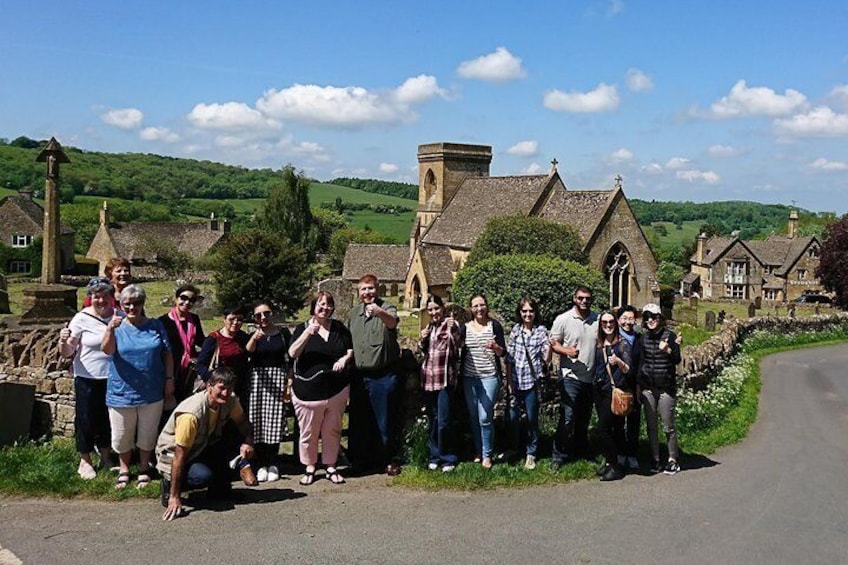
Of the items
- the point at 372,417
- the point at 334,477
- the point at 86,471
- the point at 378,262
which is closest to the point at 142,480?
the point at 86,471

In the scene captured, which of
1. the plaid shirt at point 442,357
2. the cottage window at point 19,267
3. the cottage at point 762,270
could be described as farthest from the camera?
the cottage at point 762,270

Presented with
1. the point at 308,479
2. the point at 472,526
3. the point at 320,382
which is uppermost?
the point at 320,382

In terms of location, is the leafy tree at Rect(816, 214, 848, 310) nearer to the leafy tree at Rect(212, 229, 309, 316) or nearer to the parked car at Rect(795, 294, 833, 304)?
the parked car at Rect(795, 294, 833, 304)

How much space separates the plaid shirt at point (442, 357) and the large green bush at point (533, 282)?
24171 mm

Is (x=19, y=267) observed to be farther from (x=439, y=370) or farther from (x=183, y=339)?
(x=439, y=370)

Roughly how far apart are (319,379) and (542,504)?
2737 millimetres

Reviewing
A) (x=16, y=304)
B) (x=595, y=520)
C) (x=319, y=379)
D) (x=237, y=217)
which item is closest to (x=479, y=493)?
(x=595, y=520)

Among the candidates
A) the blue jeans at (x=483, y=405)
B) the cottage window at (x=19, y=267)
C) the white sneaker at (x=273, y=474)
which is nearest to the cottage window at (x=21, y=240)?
the cottage window at (x=19, y=267)

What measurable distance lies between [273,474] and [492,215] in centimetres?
3892

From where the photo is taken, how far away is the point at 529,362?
28.8ft

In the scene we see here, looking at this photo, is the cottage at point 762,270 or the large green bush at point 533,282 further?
the cottage at point 762,270

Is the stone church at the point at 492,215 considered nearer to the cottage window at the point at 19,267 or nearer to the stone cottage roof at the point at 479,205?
the stone cottage roof at the point at 479,205

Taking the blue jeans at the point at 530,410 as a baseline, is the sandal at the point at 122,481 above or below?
below

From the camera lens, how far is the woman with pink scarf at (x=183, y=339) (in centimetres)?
818
